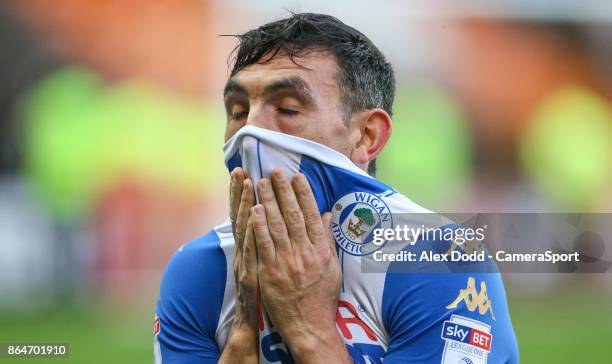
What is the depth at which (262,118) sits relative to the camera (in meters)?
3.10

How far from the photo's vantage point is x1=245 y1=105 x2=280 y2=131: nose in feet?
10.1

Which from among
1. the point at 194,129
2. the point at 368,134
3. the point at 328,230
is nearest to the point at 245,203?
the point at 328,230

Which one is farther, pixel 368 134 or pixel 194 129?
pixel 194 129

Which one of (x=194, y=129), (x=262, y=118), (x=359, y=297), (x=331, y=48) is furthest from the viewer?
(x=194, y=129)

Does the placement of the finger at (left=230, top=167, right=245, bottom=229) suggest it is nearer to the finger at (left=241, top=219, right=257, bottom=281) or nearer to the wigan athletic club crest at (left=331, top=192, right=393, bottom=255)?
the finger at (left=241, top=219, right=257, bottom=281)

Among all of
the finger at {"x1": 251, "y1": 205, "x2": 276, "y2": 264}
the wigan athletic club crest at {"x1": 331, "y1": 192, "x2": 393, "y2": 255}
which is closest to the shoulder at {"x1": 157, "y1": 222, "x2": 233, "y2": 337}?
the finger at {"x1": 251, "y1": 205, "x2": 276, "y2": 264}

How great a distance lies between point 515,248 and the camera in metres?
4.80

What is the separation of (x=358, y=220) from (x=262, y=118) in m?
0.48

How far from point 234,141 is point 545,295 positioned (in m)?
12.3

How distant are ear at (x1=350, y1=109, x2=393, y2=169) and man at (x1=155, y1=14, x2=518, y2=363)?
107 millimetres

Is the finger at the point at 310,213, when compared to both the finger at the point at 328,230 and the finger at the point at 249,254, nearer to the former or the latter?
the finger at the point at 328,230

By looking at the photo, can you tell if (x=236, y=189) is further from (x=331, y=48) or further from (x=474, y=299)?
(x=474, y=299)

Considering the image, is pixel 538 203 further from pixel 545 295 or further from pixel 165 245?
pixel 165 245

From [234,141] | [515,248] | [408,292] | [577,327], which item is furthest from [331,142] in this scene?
[577,327]
